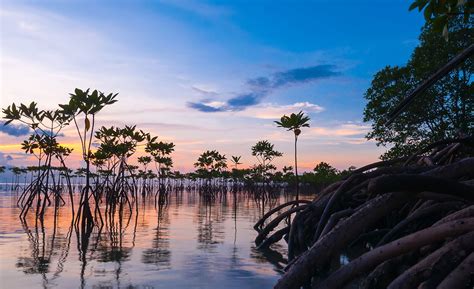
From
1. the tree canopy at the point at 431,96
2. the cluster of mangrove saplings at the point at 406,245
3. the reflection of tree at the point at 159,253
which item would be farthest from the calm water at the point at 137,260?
the tree canopy at the point at 431,96

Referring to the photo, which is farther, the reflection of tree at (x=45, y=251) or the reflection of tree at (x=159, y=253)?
the reflection of tree at (x=159, y=253)

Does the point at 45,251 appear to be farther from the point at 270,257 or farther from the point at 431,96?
the point at 431,96

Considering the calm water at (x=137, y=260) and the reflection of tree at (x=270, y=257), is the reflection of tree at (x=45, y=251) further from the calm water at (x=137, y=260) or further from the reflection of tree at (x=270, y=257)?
the reflection of tree at (x=270, y=257)

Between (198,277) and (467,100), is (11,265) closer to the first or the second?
(198,277)

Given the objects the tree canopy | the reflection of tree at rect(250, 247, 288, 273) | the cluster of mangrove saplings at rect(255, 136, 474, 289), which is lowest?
the reflection of tree at rect(250, 247, 288, 273)

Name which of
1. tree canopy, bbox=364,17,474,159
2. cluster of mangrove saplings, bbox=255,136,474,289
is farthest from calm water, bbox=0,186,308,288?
tree canopy, bbox=364,17,474,159

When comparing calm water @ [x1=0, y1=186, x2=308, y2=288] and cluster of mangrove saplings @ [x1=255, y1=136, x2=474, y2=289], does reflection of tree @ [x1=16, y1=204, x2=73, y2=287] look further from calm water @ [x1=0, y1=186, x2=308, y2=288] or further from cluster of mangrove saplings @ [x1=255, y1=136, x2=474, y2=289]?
cluster of mangrove saplings @ [x1=255, y1=136, x2=474, y2=289]

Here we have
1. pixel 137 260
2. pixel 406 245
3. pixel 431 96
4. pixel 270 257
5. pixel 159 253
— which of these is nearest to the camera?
pixel 406 245

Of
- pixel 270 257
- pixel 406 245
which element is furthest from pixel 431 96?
pixel 406 245

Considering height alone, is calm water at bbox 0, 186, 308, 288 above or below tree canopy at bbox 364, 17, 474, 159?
below

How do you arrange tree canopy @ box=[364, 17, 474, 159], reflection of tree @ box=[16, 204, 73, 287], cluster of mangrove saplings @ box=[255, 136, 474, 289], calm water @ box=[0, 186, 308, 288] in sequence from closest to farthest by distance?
cluster of mangrove saplings @ box=[255, 136, 474, 289] < calm water @ box=[0, 186, 308, 288] < reflection of tree @ box=[16, 204, 73, 287] < tree canopy @ box=[364, 17, 474, 159]

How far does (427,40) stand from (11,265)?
58.3 feet

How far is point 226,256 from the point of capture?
8.82m

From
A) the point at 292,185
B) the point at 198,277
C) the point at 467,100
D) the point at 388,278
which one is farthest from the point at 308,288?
the point at 292,185
